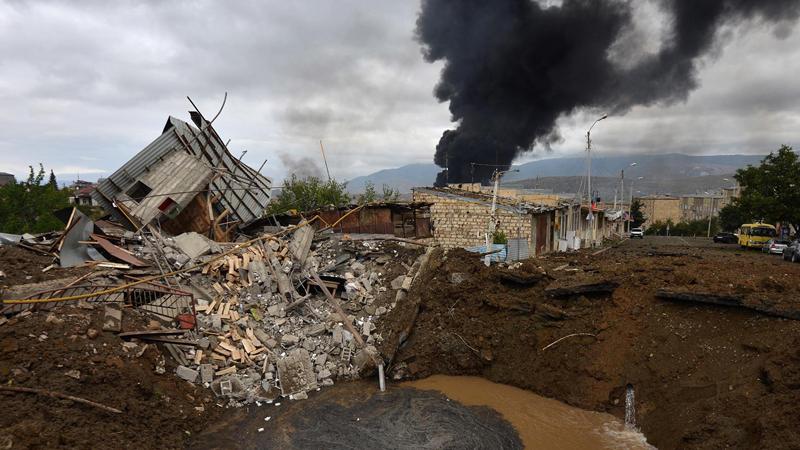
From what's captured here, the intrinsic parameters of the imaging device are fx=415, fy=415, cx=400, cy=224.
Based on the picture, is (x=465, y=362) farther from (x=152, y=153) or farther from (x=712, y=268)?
(x=152, y=153)

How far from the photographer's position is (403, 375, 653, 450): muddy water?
297 inches

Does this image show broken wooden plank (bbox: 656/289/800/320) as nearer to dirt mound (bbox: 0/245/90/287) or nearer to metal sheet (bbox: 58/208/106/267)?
dirt mound (bbox: 0/245/90/287)

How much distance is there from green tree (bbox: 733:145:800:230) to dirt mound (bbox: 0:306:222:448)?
37649mm

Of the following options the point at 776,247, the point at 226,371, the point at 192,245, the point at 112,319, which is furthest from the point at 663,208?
the point at 112,319

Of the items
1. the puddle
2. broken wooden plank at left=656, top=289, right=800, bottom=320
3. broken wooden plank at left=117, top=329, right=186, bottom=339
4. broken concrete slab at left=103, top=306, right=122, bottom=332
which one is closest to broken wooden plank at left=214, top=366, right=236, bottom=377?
the puddle

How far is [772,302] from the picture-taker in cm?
810

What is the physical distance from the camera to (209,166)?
1505 centimetres

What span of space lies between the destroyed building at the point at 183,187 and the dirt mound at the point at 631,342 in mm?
8290

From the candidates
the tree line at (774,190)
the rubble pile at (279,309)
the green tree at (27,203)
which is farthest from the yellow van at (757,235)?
the green tree at (27,203)

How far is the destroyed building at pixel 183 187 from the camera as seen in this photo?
523 inches

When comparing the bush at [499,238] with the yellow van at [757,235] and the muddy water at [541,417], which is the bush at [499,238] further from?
the yellow van at [757,235]

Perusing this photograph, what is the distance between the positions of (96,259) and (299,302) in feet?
17.3

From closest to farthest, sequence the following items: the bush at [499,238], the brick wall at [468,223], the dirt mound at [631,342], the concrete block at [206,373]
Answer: the dirt mound at [631,342] → the concrete block at [206,373] → the bush at [499,238] → the brick wall at [468,223]

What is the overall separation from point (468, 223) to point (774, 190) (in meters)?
25.7
